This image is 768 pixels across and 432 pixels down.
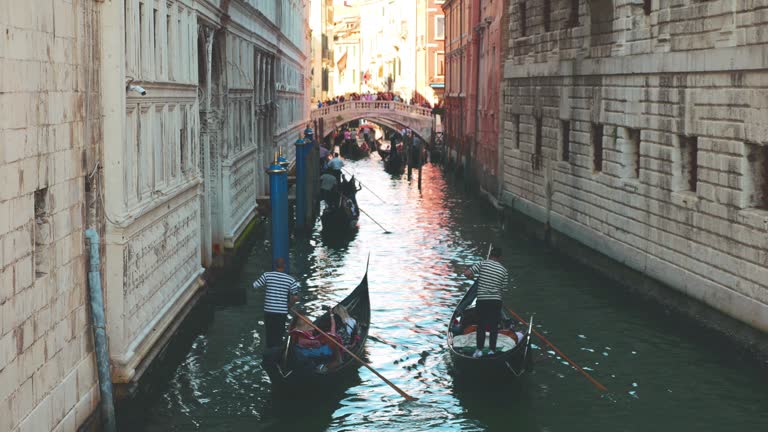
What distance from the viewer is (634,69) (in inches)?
662

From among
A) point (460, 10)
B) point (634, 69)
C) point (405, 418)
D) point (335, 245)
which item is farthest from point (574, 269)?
point (460, 10)

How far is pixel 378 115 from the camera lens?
53312 mm

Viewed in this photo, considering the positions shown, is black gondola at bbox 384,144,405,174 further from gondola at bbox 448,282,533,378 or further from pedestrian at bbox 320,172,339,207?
gondola at bbox 448,282,533,378

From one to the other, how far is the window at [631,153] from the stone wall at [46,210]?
9945 mm

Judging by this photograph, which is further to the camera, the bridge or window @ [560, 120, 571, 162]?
the bridge

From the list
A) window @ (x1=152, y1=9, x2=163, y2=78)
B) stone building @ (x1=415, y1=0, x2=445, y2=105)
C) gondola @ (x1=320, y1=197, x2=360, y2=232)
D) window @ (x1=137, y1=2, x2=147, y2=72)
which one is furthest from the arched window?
stone building @ (x1=415, y1=0, x2=445, y2=105)

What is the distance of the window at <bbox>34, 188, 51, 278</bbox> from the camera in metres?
7.89

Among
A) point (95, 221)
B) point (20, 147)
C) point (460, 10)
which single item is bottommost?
point (95, 221)

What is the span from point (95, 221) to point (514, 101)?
17388mm

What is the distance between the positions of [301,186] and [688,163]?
11.0m

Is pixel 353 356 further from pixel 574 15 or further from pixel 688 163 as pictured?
pixel 574 15

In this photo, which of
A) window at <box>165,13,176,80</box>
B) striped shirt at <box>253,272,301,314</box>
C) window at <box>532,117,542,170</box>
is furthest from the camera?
window at <box>532,117,542,170</box>

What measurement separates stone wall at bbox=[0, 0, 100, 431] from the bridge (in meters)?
43.1

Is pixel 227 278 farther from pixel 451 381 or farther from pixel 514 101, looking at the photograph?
pixel 514 101
